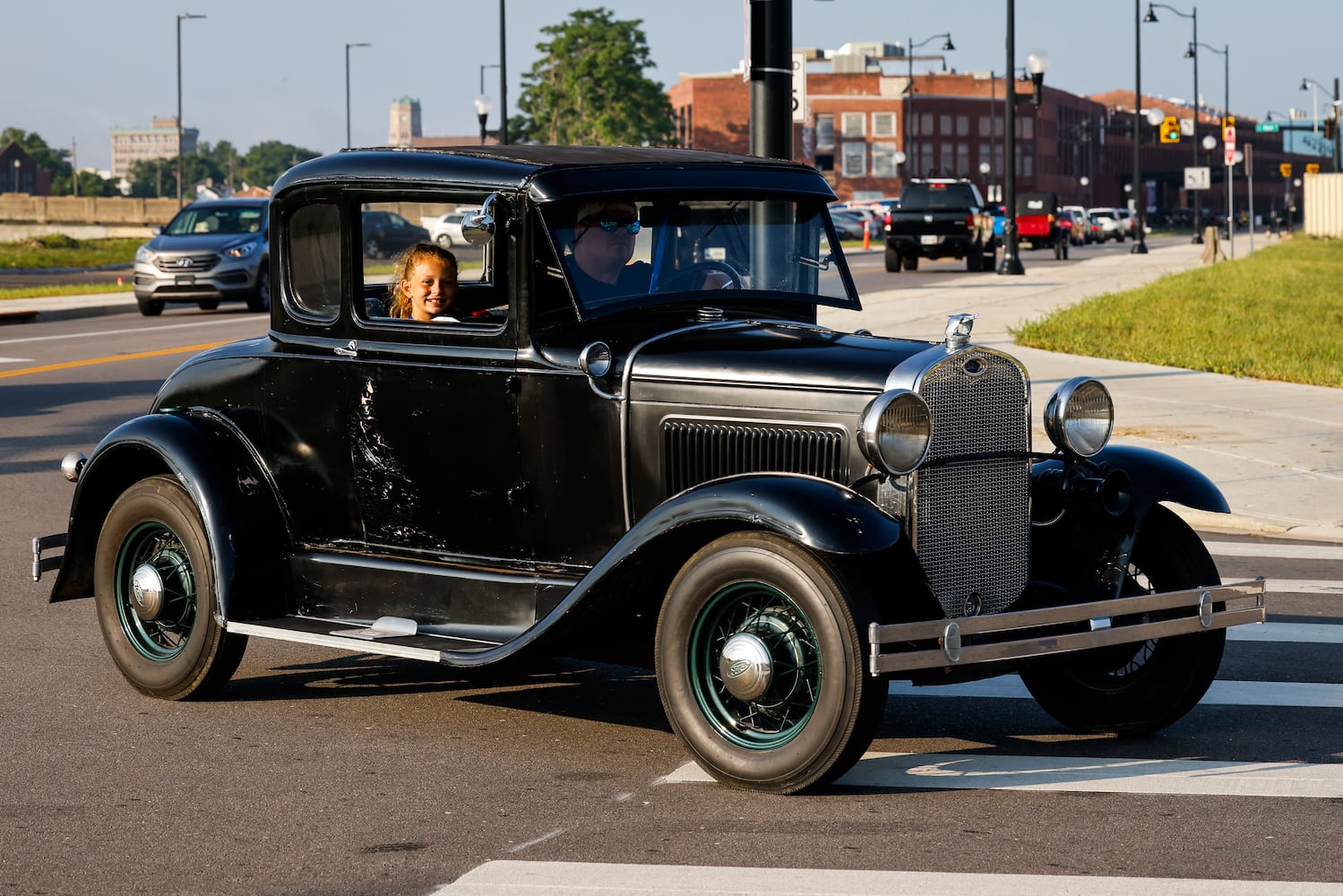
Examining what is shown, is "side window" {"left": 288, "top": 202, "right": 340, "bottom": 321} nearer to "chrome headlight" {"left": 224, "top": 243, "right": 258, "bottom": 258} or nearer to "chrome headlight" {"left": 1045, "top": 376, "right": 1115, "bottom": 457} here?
"chrome headlight" {"left": 1045, "top": 376, "right": 1115, "bottom": 457}

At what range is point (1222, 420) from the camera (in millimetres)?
14180

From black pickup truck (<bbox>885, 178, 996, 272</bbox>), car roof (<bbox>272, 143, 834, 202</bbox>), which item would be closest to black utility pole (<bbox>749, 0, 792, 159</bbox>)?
car roof (<bbox>272, 143, 834, 202</bbox>)

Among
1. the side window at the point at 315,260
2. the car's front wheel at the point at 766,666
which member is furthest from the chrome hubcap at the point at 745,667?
the side window at the point at 315,260

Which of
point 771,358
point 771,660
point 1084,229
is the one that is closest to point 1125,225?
point 1084,229

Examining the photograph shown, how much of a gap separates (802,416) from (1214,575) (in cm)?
166

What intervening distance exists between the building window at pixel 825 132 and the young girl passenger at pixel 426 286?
132387 mm

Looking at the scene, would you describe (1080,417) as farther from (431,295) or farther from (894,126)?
(894,126)

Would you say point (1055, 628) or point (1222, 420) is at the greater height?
point (1222, 420)

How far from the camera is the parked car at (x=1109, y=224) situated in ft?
272

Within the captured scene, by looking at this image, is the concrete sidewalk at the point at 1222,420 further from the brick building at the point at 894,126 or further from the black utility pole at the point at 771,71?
the brick building at the point at 894,126

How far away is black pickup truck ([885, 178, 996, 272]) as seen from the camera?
41.6 metres

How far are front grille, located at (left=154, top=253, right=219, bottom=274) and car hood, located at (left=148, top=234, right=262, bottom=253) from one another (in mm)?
112

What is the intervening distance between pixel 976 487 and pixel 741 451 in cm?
74

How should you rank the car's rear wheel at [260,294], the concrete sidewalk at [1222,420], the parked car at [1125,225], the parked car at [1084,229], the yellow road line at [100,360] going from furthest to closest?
the parked car at [1125,225], the parked car at [1084,229], the car's rear wheel at [260,294], the yellow road line at [100,360], the concrete sidewalk at [1222,420]
